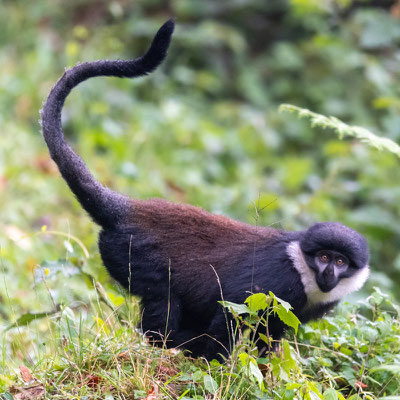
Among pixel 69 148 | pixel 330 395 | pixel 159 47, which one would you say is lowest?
pixel 330 395

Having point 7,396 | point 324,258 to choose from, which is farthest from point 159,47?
point 7,396

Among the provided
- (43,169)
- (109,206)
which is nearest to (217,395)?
(109,206)

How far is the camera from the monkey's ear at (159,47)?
4.47 m

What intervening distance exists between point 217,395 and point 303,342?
1025 mm

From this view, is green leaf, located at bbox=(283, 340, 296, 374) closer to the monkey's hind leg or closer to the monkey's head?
the monkey's head

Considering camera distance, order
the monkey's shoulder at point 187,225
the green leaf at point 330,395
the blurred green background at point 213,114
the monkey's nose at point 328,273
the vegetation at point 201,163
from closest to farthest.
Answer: the green leaf at point 330,395
the vegetation at point 201,163
the monkey's nose at point 328,273
the monkey's shoulder at point 187,225
the blurred green background at point 213,114

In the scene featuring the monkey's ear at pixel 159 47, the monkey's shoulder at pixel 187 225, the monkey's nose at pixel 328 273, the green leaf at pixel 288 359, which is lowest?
the green leaf at pixel 288 359

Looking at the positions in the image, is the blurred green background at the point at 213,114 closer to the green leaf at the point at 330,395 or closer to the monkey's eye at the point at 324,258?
the monkey's eye at the point at 324,258

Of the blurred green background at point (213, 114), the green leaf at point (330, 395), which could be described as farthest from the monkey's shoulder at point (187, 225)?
the blurred green background at point (213, 114)

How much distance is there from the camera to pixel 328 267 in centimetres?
433

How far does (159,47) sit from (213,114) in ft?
24.3

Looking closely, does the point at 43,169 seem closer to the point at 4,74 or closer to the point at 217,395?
the point at 4,74

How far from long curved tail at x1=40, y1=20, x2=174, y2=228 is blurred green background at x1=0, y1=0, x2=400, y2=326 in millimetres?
2164

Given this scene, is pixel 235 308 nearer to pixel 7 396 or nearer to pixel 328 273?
pixel 328 273
